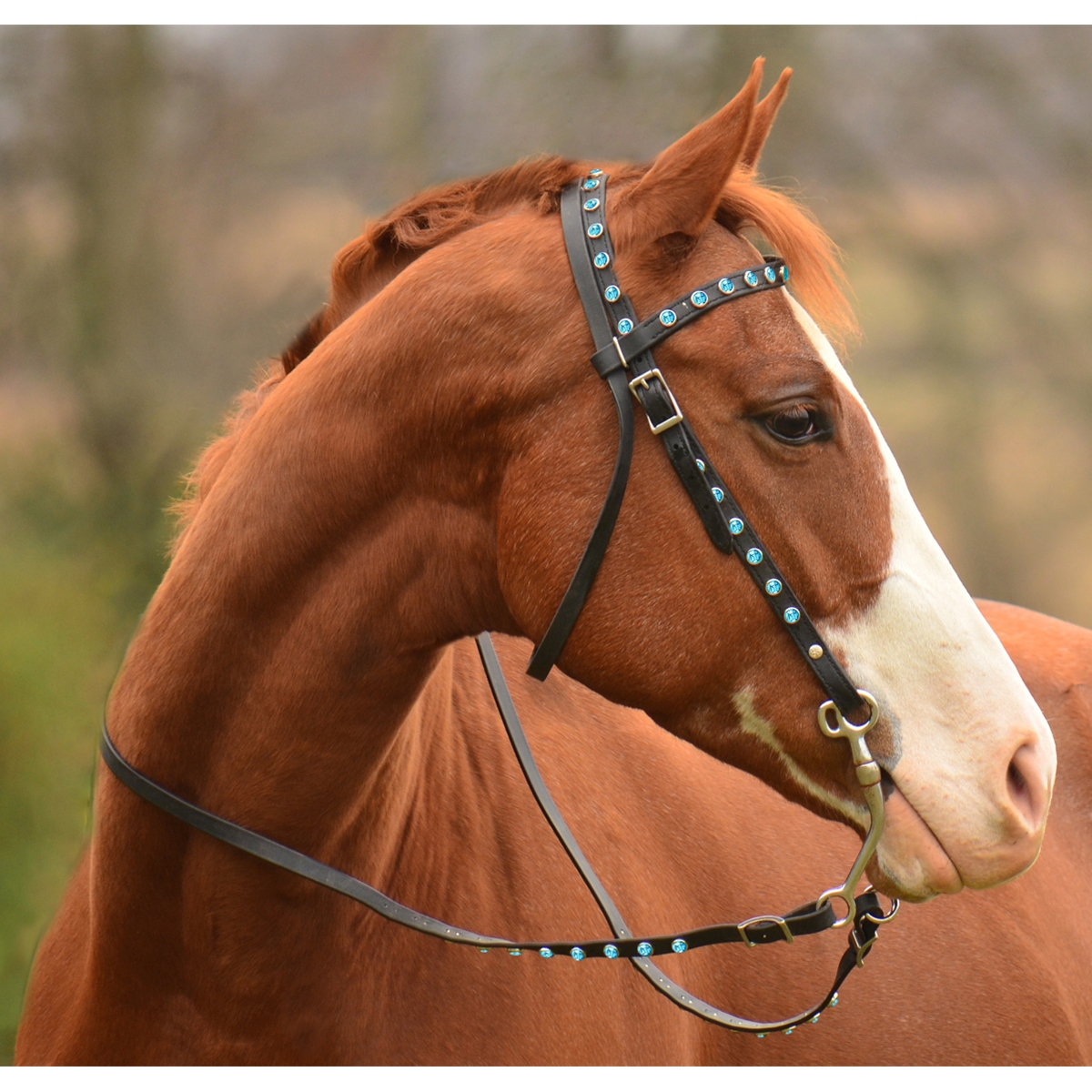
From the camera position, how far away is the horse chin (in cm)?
117

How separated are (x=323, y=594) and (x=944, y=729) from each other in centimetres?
81

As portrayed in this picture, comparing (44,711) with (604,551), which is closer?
(604,551)

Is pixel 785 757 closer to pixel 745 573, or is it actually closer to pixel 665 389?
pixel 745 573

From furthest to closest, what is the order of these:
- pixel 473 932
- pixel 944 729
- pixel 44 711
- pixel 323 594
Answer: pixel 44 711
pixel 473 932
pixel 323 594
pixel 944 729

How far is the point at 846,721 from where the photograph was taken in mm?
1173

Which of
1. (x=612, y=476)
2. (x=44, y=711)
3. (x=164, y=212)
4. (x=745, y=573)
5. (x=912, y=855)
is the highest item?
(x=164, y=212)

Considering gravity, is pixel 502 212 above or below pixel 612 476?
above

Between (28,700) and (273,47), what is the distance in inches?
94.4

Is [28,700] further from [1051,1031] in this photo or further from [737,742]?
[1051,1031]

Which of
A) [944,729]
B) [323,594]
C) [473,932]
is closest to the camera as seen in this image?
[944,729]

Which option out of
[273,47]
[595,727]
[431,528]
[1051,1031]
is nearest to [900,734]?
[431,528]

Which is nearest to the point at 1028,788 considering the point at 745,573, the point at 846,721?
the point at 846,721

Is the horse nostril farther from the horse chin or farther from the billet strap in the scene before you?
the billet strap

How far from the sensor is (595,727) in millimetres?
1857
